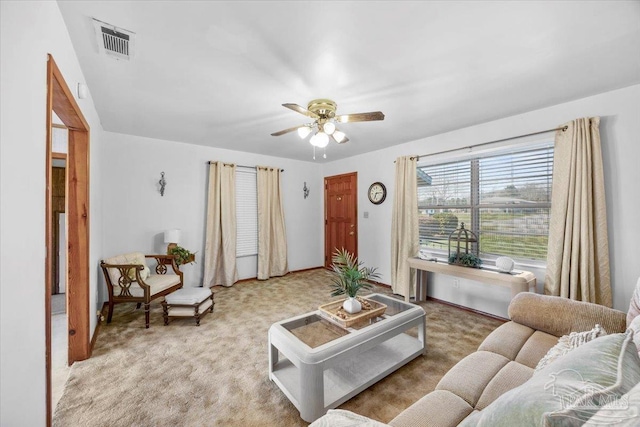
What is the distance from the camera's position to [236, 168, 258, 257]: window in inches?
190

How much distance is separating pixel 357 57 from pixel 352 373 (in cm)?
244

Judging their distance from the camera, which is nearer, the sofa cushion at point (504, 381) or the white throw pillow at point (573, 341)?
the sofa cushion at point (504, 381)

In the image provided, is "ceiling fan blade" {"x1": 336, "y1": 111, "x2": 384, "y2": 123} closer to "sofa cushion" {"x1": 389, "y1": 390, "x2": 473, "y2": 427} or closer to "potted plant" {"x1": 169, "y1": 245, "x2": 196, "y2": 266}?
"sofa cushion" {"x1": 389, "y1": 390, "x2": 473, "y2": 427}

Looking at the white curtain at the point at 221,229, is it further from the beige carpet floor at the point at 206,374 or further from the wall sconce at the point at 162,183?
the beige carpet floor at the point at 206,374

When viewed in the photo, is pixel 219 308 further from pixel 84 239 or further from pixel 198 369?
pixel 84 239

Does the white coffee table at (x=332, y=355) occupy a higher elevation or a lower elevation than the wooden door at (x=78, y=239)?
lower

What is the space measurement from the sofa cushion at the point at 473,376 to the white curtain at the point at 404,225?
2.20 metres

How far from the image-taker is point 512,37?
5.50ft

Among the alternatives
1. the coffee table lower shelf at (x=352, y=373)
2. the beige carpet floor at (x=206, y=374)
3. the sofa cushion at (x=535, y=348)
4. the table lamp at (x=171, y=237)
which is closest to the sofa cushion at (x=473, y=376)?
the sofa cushion at (x=535, y=348)

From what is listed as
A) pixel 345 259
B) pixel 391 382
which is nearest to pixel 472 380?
pixel 391 382

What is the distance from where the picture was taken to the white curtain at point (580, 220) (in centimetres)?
246

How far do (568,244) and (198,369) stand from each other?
3762mm

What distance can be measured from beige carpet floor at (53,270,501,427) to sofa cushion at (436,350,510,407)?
57 cm

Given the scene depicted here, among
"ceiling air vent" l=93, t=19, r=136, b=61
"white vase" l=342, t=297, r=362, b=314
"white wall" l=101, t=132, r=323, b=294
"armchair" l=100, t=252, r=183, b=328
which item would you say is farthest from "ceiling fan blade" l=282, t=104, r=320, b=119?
"white wall" l=101, t=132, r=323, b=294
